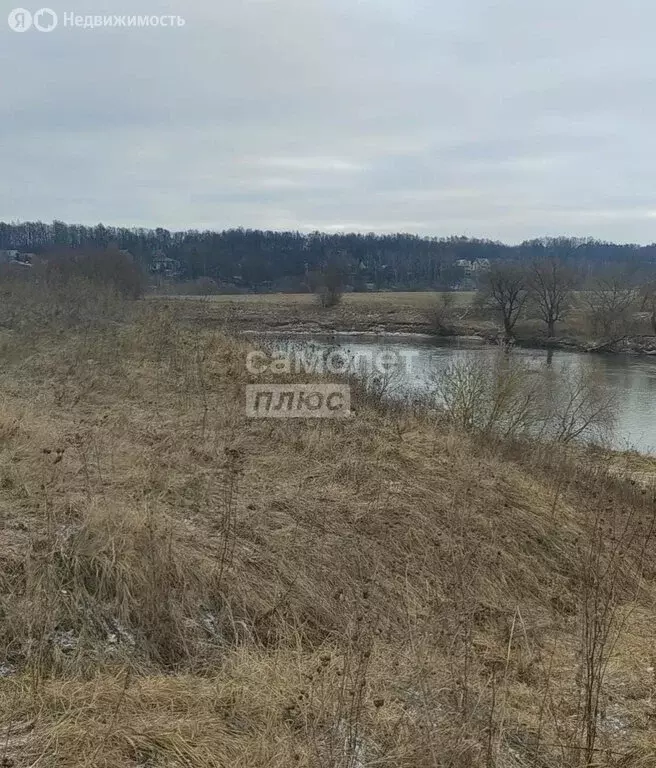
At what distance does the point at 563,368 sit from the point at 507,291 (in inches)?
705

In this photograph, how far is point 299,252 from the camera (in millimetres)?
86125

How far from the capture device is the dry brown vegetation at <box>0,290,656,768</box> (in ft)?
8.47

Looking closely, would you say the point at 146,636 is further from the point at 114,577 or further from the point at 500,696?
the point at 500,696

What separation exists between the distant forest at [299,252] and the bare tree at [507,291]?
539 inches

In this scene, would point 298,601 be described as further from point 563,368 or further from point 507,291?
point 507,291

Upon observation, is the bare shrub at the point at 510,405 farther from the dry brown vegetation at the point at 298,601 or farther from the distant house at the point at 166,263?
the distant house at the point at 166,263

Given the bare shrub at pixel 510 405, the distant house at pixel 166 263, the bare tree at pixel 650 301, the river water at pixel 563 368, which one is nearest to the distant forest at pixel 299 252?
the distant house at pixel 166 263

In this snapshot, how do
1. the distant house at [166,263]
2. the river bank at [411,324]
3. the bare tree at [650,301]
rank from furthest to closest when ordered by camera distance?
1. the distant house at [166,263]
2. the bare tree at [650,301]
3. the river bank at [411,324]

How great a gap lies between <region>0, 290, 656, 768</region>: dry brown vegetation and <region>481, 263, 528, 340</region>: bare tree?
32.8m

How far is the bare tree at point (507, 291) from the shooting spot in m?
38.6

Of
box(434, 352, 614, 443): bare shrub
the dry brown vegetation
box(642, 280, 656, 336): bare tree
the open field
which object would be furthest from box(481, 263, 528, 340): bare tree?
the dry brown vegetation

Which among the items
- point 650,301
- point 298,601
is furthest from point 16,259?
point 650,301

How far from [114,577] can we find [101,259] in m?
24.8

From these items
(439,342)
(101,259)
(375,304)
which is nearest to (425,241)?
(375,304)
